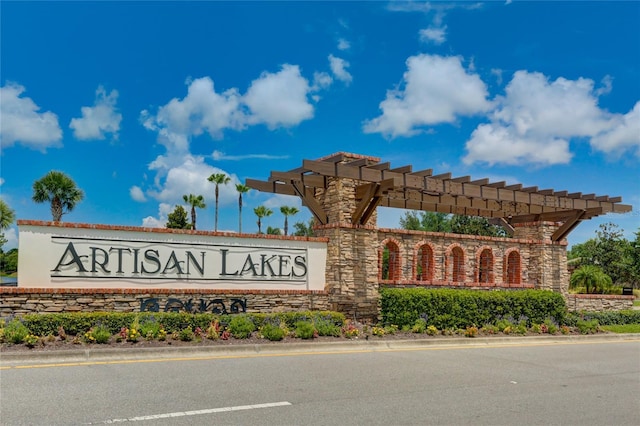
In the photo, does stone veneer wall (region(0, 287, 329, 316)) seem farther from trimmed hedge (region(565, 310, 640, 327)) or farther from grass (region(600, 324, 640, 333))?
grass (region(600, 324, 640, 333))

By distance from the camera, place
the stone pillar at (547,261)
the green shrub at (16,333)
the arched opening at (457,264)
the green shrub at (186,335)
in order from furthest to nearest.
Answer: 1. the stone pillar at (547,261)
2. the arched opening at (457,264)
3. the green shrub at (186,335)
4. the green shrub at (16,333)

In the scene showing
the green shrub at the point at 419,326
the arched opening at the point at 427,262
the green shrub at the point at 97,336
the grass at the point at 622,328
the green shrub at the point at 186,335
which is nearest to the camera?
the green shrub at the point at 97,336

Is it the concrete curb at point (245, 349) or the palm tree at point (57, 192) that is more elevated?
the palm tree at point (57, 192)

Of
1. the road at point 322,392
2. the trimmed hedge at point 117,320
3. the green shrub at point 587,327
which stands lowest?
the green shrub at point 587,327

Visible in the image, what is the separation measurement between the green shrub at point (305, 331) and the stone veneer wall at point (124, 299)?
7.60 feet

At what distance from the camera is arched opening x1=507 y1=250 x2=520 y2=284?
75.1 ft

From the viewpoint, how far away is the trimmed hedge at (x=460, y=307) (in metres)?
15.9

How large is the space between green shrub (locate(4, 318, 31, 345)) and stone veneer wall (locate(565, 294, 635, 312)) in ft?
63.4

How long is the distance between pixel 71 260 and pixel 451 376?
8805 mm

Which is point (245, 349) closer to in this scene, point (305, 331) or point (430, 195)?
point (305, 331)

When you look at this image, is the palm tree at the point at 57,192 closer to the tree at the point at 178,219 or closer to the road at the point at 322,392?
the tree at the point at 178,219

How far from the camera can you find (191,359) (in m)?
10.8

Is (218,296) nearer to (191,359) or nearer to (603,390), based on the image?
(191,359)

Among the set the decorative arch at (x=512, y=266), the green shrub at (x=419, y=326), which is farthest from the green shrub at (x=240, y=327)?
the decorative arch at (x=512, y=266)
